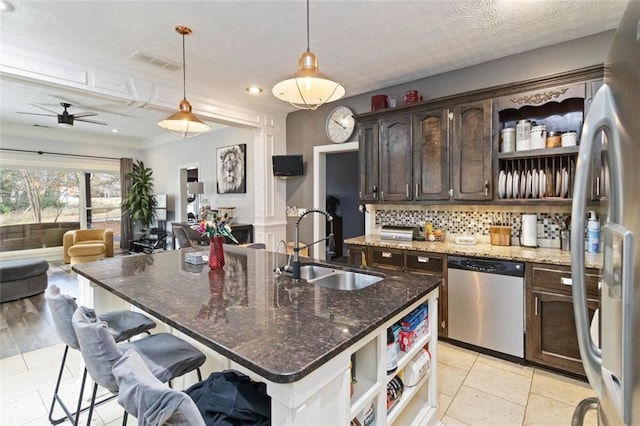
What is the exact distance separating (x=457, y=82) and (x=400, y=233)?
1771mm

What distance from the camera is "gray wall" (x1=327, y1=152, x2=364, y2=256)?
679cm

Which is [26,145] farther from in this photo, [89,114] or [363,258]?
[363,258]

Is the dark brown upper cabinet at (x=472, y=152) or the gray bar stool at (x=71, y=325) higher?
the dark brown upper cabinet at (x=472, y=152)

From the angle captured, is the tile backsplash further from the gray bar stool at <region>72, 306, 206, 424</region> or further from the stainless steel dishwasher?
the gray bar stool at <region>72, 306, 206, 424</region>

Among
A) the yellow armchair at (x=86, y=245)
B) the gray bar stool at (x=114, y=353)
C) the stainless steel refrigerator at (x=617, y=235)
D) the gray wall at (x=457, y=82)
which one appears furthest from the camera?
the yellow armchair at (x=86, y=245)

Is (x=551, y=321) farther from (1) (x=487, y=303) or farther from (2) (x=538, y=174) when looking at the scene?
(2) (x=538, y=174)

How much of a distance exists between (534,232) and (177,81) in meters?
4.16

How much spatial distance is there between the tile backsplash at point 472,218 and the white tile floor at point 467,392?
3.97 ft

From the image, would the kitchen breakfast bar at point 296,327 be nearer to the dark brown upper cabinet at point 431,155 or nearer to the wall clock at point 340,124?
the dark brown upper cabinet at point 431,155

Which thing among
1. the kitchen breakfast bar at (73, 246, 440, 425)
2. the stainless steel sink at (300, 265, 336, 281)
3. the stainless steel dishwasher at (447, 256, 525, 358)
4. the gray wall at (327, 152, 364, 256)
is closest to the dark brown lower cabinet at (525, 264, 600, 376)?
the stainless steel dishwasher at (447, 256, 525, 358)

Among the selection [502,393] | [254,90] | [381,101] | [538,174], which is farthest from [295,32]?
[502,393]

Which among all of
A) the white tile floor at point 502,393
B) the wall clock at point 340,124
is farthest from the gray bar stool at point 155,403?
the wall clock at point 340,124

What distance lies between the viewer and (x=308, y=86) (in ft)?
6.26

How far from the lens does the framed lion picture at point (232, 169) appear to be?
19.7 ft
